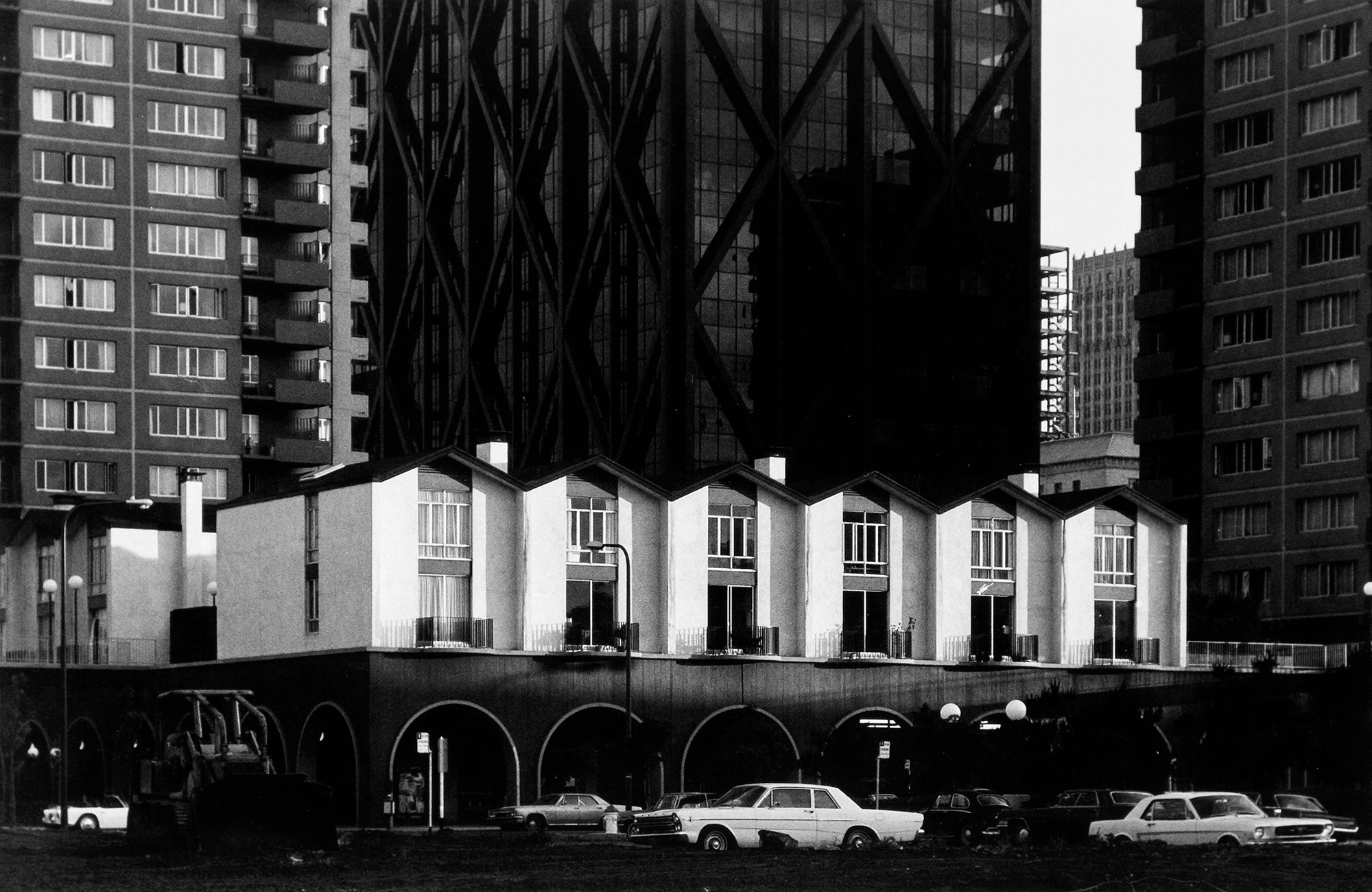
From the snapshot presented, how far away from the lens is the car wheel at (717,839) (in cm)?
5825

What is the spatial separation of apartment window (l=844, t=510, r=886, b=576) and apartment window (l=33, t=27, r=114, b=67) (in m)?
53.2

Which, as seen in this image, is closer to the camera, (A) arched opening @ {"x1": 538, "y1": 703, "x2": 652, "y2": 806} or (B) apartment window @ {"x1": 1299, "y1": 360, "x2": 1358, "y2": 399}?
(A) arched opening @ {"x1": 538, "y1": 703, "x2": 652, "y2": 806}

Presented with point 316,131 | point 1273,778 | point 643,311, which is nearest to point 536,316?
point 643,311

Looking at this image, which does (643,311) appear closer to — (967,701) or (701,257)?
(701,257)

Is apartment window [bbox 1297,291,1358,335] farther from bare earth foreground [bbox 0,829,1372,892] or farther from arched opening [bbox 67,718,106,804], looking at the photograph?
bare earth foreground [bbox 0,829,1372,892]

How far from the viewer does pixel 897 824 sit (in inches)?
2388

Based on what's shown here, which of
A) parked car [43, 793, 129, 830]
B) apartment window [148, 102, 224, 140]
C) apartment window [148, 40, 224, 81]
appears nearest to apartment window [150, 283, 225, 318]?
apartment window [148, 102, 224, 140]

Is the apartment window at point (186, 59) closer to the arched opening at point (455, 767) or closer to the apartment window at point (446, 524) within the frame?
the apartment window at point (446, 524)

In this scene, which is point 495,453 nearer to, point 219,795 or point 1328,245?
point 219,795

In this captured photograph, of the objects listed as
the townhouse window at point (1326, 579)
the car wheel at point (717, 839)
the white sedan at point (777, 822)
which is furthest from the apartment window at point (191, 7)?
A: the car wheel at point (717, 839)

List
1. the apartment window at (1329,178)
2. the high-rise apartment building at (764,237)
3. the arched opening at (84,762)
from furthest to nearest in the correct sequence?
1. the high-rise apartment building at (764,237)
2. the apartment window at (1329,178)
3. the arched opening at (84,762)

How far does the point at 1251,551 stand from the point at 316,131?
59016 mm

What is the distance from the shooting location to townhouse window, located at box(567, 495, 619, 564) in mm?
97875

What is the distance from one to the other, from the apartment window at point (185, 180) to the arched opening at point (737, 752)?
171 feet
